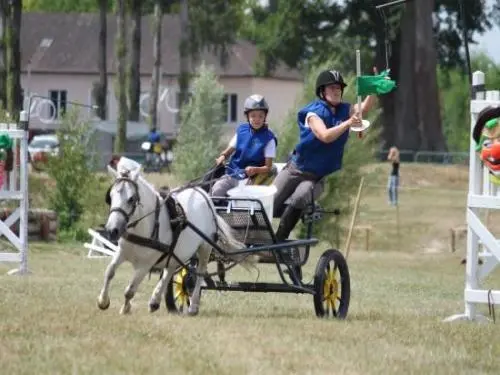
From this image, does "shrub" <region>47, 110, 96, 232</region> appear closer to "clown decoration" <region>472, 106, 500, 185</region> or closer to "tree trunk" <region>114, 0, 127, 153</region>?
"tree trunk" <region>114, 0, 127, 153</region>

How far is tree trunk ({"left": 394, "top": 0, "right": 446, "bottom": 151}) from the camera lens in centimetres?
5984

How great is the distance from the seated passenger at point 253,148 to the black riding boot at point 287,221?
0.57 metres

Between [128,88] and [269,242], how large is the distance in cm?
5571

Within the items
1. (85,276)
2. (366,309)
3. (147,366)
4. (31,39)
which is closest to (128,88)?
(31,39)

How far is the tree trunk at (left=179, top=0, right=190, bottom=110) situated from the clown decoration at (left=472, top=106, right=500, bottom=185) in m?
58.5

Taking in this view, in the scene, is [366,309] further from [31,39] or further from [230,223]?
[31,39]

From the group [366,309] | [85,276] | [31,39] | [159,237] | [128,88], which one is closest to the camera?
[159,237]

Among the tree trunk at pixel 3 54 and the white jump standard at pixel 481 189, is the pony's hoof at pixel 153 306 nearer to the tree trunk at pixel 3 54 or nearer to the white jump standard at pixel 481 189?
the white jump standard at pixel 481 189

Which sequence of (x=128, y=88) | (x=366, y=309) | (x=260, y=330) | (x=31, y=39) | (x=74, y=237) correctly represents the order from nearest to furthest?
(x=260, y=330) → (x=366, y=309) → (x=74, y=237) → (x=128, y=88) → (x=31, y=39)

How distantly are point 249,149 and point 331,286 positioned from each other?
1.53 m

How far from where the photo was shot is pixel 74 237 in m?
33.6

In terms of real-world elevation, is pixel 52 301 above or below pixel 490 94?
below

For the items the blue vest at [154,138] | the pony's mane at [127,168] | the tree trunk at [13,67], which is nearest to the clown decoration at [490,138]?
the pony's mane at [127,168]

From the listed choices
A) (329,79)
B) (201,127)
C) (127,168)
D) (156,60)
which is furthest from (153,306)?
(156,60)
